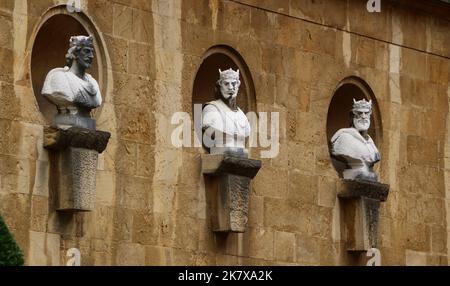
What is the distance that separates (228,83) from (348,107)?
12.2 feet

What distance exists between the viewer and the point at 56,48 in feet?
86.5

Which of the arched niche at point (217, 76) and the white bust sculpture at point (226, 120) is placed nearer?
the white bust sculpture at point (226, 120)

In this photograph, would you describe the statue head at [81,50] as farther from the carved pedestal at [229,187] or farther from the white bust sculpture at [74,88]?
the carved pedestal at [229,187]

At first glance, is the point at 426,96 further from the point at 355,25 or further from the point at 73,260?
the point at 73,260

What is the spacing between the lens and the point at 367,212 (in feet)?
97.7

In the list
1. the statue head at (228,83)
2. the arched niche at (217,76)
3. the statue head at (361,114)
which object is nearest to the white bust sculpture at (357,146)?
the statue head at (361,114)

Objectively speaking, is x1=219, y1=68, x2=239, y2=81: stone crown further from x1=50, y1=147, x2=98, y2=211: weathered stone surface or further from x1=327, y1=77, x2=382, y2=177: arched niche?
x1=327, y1=77, x2=382, y2=177: arched niche

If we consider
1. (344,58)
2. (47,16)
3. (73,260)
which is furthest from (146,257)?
(344,58)

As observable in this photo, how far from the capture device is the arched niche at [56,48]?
26.0 metres

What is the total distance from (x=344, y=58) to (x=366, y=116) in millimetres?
984

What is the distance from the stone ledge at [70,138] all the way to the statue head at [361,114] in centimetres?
539

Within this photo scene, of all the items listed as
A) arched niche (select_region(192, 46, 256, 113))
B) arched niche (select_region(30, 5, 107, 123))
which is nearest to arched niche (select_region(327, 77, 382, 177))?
arched niche (select_region(192, 46, 256, 113))

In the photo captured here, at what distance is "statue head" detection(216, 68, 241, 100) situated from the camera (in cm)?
2758

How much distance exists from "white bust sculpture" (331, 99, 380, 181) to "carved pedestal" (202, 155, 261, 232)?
2417 mm
